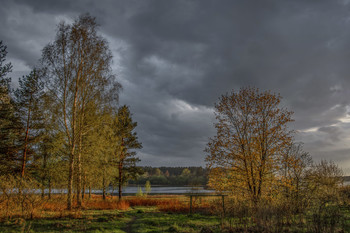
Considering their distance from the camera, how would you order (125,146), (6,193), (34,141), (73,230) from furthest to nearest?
(125,146), (34,141), (6,193), (73,230)

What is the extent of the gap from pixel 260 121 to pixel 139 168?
18592mm

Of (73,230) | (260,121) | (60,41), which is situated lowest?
(73,230)

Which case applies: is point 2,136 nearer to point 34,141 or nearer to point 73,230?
point 34,141

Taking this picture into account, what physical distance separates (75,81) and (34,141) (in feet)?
30.6

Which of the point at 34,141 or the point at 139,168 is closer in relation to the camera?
the point at 34,141

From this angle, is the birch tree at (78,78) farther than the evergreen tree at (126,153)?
No

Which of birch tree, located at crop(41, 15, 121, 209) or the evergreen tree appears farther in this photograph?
the evergreen tree

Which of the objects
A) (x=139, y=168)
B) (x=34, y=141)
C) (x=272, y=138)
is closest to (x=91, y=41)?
(x=34, y=141)

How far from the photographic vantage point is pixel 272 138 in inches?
630

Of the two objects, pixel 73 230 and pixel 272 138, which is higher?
pixel 272 138

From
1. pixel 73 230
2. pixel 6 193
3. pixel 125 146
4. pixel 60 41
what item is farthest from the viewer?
pixel 125 146

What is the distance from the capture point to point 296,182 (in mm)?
15945

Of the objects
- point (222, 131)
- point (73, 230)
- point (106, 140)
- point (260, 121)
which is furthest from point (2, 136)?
point (260, 121)

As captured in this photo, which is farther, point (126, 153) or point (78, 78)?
point (126, 153)
